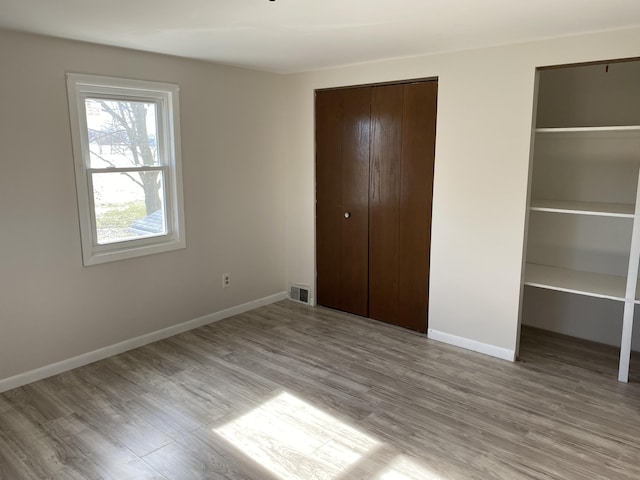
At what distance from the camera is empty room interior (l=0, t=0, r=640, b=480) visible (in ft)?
8.29

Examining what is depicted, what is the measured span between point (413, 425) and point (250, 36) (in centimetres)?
252

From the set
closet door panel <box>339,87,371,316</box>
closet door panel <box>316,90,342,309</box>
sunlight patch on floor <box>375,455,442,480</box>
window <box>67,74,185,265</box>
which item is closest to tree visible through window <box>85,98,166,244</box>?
window <box>67,74,185,265</box>

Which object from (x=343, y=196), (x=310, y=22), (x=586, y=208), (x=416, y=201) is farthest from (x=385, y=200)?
(x=310, y=22)

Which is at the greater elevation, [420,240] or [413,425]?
[420,240]

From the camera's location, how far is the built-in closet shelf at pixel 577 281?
327 cm

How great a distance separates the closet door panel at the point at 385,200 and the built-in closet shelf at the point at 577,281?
1120mm

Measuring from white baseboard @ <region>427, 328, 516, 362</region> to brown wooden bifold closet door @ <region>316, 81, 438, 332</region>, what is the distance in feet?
0.53

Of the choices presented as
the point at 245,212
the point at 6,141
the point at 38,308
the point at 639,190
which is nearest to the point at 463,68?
the point at 639,190

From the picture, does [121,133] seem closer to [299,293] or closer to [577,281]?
[299,293]

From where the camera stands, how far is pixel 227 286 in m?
4.38

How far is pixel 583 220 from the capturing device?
12.5ft

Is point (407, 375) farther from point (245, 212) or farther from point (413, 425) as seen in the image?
point (245, 212)

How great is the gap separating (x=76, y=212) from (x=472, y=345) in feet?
10.0

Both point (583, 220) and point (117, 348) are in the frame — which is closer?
point (117, 348)
